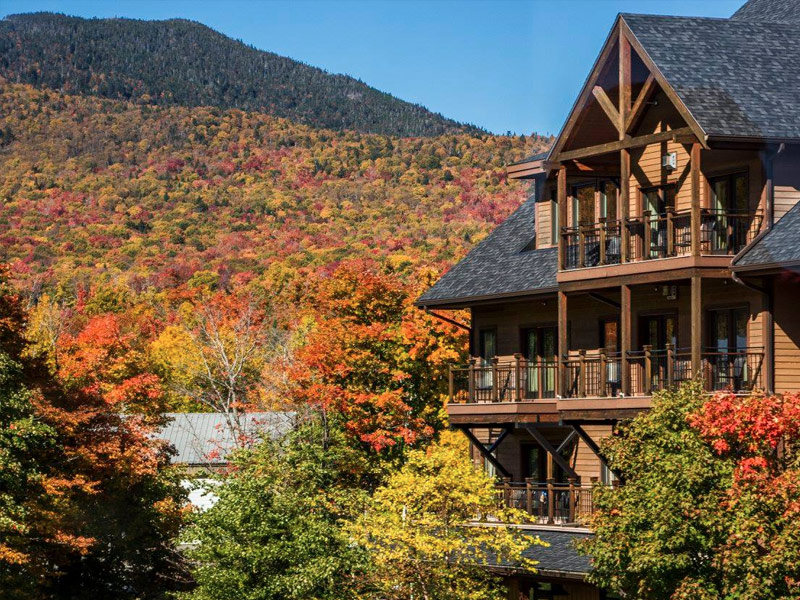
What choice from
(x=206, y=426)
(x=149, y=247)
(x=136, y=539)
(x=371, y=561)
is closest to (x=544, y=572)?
(x=371, y=561)

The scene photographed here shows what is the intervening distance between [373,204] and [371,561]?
136293 mm

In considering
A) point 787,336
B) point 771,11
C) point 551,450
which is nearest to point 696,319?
point 787,336

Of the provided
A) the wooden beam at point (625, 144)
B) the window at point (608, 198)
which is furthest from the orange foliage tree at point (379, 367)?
the wooden beam at point (625, 144)

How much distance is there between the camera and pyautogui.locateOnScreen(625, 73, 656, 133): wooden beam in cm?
3216

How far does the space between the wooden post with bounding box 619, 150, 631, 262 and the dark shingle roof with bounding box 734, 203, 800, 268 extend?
2848 millimetres

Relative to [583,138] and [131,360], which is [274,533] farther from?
[131,360]

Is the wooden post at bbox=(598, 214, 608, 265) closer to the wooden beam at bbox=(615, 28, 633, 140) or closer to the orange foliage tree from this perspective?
the wooden beam at bbox=(615, 28, 633, 140)

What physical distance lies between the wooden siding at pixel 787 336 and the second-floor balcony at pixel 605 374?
16.3 inches

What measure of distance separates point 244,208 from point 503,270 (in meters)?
130

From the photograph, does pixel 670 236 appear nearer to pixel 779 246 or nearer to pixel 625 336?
pixel 625 336

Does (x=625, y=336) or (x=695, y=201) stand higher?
(x=695, y=201)

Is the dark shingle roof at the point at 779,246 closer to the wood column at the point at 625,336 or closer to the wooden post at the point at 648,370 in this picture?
the wood column at the point at 625,336

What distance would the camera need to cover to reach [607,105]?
3284 centimetres

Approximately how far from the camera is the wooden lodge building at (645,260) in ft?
100
